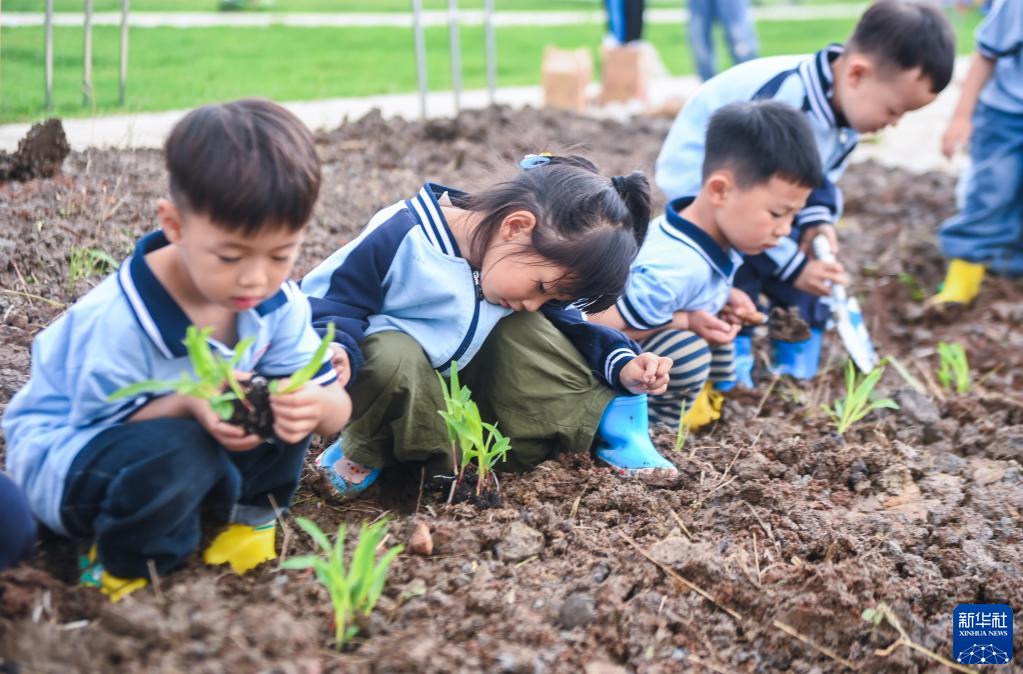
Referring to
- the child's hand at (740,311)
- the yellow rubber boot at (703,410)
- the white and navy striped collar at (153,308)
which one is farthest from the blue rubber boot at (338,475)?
the child's hand at (740,311)

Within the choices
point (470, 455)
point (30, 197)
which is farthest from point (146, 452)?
point (30, 197)

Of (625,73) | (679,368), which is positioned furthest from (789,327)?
(625,73)

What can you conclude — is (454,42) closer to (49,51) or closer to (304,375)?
(49,51)

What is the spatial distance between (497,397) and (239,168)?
110 centimetres

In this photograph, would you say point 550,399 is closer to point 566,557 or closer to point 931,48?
point 566,557

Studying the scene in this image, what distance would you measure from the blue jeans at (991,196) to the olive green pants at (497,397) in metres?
2.97

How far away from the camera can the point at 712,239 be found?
3.18 m

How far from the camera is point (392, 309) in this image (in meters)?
2.54

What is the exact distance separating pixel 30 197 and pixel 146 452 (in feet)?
6.68

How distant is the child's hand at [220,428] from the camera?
185cm

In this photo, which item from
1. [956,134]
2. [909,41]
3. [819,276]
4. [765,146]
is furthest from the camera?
[956,134]

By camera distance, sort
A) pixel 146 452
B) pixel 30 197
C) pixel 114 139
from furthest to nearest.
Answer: pixel 114 139, pixel 30 197, pixel 146 452

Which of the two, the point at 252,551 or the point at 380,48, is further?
the point at 380,48

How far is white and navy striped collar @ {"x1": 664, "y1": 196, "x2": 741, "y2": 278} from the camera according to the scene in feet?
10.4
